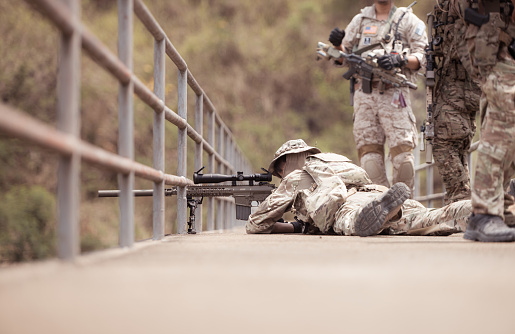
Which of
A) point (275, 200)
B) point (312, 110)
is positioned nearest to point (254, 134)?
point (312, 110)

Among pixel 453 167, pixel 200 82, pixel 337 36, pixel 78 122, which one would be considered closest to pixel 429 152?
pixel 453 167

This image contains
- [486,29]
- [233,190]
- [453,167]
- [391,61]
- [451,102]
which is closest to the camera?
[486,29]

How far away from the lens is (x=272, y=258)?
7.36 feet

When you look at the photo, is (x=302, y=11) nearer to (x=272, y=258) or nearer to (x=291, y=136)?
(x=291, y=136)

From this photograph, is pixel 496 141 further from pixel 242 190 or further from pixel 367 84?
pixel 367 84

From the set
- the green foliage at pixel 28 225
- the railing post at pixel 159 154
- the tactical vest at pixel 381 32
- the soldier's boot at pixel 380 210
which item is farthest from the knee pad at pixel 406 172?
the green foliage at pixel 28 225

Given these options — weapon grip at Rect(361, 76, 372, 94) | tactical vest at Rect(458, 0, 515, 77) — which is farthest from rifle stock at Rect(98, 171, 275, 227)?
tactical vest at Rect(458, 0, 515, 77)

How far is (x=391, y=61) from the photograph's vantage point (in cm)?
564

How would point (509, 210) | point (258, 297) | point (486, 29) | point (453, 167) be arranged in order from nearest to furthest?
point (258, 297), point (486, 29), point (509, 210), point (453, 167)

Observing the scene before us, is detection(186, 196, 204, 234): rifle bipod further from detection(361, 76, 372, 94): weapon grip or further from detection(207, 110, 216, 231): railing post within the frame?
detection(361, 76, 372, 94): weapon grip

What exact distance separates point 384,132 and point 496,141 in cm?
275

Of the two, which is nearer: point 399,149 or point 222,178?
point 222,178

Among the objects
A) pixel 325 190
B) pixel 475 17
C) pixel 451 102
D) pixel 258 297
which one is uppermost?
pixel 475 17

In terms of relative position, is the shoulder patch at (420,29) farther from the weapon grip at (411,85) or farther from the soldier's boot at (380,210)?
the soldier's boot at (380,210)
